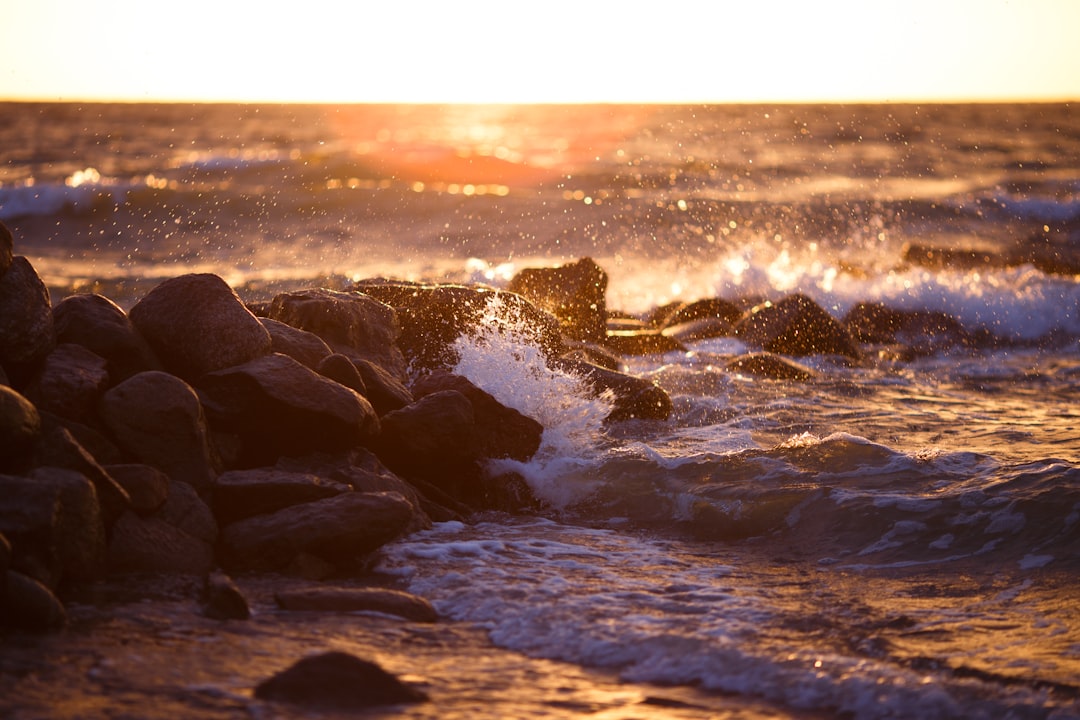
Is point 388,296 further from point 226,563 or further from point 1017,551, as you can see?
point 1017,551

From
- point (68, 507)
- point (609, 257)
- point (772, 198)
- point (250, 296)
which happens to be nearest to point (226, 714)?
point (68, 507)

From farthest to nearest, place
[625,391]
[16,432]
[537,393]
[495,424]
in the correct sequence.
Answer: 1. [625,391]
2. [537,393]
3. [495,424]
4. [16,432]

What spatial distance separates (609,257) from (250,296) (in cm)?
622

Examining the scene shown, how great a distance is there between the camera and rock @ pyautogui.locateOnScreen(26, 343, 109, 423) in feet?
14.8

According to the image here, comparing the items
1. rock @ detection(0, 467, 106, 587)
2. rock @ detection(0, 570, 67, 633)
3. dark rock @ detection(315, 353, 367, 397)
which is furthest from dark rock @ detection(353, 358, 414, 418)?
rock @ detection(0, 570, 67, 633)

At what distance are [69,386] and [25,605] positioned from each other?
52.9 inches

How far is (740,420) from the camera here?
7176 millimetres

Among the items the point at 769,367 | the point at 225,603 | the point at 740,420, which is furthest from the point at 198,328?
the point at 769,367

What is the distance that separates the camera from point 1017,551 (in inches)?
191

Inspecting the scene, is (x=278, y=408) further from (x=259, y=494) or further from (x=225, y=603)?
(x=225, y=603)

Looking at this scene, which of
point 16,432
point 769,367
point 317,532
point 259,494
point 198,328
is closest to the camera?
point 16,432

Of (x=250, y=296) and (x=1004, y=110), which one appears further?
(x=1004, y=110)

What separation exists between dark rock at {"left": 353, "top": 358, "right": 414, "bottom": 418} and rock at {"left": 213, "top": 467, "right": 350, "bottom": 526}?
1.14 metres

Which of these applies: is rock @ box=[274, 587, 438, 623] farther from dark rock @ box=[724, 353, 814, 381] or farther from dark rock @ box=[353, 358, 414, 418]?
dark rock @ box=[724, 353, 814, 381]
